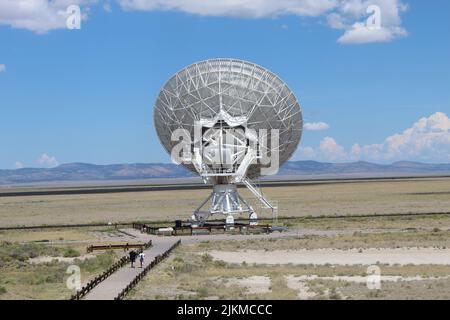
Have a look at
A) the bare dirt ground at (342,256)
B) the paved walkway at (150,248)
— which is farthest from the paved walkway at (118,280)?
the bare dirt ground at (342,256)

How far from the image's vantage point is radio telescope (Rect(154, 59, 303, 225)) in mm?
59188

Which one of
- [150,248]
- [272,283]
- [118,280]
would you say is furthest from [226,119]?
[118,280]

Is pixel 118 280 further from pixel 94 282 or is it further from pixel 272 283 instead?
pixel 272 283

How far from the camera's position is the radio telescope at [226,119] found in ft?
194

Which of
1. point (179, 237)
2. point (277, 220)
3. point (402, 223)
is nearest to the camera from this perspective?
point (179, 237)

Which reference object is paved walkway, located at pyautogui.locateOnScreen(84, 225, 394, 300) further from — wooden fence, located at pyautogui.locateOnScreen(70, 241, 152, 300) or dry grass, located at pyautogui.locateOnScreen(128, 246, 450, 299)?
dry grass, located at pyautogui.locateOnScreen(128, 246, 450, 299)

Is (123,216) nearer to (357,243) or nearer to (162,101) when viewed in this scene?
(162,101)

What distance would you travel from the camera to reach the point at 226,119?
58.9m

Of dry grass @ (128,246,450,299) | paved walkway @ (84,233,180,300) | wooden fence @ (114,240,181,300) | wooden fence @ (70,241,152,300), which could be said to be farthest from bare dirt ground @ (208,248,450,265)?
wooden fence @ (70,241,152,300)

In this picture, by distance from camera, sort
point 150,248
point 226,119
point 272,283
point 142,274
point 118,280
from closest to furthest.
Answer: point 118,280, point 272,283, point 142,274, point 150,248, point 226,119

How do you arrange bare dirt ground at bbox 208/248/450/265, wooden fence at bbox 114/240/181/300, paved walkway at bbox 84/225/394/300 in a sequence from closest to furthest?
1. wooden fence at bbox 114/240/181/300
2. paved walkway at bbox 84/225/394/300
3. bare dirt ground at bbox 208/248/450/265

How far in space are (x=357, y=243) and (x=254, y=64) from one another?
17817 millimetres
